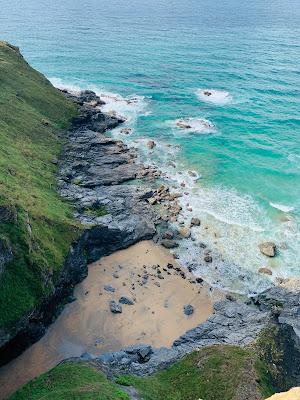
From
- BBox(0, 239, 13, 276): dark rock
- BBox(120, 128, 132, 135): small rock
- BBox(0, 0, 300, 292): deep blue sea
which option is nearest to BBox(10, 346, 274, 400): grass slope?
BBox(0, 239, 13, 276): dark rock

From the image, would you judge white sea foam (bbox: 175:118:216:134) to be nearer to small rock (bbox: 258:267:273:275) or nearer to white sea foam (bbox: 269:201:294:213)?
white sea foam (bbox: 269:201:294:213)

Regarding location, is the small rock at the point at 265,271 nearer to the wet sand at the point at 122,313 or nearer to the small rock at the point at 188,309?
the wet sand at the point at 122,313

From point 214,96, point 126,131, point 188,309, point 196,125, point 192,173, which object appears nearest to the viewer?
point 188,309

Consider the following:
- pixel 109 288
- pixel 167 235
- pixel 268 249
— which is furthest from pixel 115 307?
pixel 268 249

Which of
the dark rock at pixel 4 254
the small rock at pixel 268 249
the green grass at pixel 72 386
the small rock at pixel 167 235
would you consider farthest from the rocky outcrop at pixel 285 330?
the dark rock at pixel 4 254

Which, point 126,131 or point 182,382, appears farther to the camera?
point 126,131

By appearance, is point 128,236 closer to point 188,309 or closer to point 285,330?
point 188,309

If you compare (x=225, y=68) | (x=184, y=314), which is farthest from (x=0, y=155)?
(x=225, y=68)
